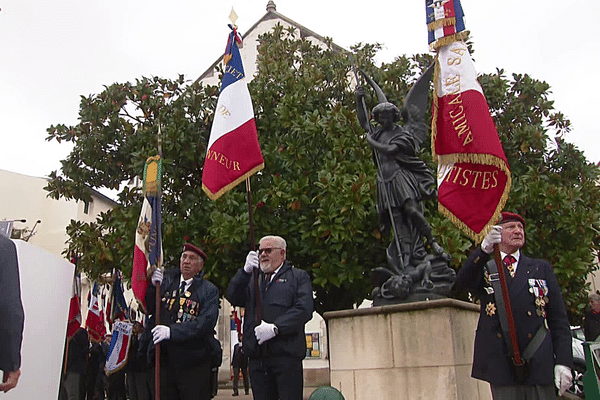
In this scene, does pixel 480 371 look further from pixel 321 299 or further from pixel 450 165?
pixel 321 299

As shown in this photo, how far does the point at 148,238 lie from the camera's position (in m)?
5.73

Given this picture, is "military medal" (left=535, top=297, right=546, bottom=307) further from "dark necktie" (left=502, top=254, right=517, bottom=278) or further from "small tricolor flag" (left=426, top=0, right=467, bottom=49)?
"small tricolor flag" (left=426, top=0, right=467, bottom=49)

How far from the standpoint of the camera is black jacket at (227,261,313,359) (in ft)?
14.5

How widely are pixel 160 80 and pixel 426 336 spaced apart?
320 inches

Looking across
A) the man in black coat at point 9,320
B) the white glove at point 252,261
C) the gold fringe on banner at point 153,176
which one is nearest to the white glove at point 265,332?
the white glove at point 252,261

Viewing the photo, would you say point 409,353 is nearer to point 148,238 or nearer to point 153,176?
point 148,238

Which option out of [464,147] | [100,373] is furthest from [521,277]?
[100,373]

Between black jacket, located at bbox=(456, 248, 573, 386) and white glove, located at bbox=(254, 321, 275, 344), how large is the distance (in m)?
Answer: 1.45

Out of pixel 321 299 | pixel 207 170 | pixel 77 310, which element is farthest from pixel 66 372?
pixel 207 170

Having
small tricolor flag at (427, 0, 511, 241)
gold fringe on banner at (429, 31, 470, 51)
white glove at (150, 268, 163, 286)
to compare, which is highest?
gold fringe on banner at (429, 31, 470, 51)

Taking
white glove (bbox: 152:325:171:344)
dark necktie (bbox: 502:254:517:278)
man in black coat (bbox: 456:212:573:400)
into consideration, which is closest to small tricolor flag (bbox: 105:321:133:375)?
white glove (bbox: 152:325:171:344)

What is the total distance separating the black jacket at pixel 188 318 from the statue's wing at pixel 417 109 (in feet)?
10.7

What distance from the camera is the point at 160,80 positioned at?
450 inches

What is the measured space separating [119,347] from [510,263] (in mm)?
4987
